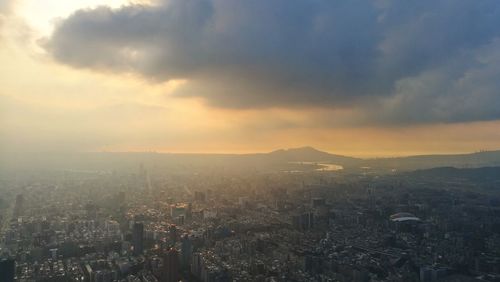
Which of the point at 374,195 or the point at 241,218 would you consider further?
the point at 374,195

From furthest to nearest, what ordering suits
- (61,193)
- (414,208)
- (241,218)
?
1. (61,193)
2. (414,208)
3. (241,218)

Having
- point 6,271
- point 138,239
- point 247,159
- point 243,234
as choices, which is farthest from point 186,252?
point 247,159

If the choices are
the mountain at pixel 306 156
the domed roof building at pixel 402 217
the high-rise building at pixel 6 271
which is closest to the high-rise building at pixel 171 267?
the high-rise building at pixel 6 271

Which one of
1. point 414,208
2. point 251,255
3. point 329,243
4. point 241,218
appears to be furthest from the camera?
point 414,208

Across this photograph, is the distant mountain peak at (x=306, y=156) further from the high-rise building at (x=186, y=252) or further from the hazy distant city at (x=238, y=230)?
the high-rise building at (x=186, y=252)

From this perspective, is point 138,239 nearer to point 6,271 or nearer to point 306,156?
point 6,271

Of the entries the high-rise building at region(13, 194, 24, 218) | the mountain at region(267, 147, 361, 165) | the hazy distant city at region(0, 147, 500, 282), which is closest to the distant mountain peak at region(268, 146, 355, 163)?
the mountain at region(267, 147, 361, 165)

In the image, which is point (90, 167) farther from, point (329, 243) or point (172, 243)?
point (329, 243)

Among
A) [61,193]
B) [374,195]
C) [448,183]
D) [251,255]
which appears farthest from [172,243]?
[448,183]
